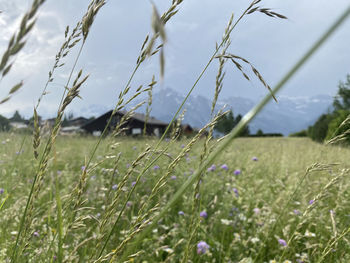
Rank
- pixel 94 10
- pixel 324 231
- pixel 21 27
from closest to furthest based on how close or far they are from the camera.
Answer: pixel 21 27, pixel 94 10, pixel 324 231

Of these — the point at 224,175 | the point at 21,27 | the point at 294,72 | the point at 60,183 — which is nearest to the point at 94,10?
the point at 21,27

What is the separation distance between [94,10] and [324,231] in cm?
255

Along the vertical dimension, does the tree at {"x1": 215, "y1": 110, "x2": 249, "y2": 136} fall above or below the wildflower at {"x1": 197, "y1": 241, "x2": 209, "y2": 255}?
above

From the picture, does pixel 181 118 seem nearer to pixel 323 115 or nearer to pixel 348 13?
pixel 348 13

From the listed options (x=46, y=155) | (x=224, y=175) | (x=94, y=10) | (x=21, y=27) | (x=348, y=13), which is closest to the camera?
(x=348, y=13)

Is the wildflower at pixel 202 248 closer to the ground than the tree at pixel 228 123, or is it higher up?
closer to the ground

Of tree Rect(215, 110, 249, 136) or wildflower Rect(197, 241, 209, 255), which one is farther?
wildflower Rect(197, 241, 209, 255)

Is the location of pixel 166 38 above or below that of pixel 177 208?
above

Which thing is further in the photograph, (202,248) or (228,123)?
(228,123)

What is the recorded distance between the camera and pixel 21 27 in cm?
58

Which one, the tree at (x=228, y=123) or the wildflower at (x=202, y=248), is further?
the wildflower at (x=202, y=248)

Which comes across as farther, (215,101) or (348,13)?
(215,101)

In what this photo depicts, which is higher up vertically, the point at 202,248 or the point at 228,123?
the point at 228,123

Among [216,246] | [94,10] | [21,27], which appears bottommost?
[216,246]
